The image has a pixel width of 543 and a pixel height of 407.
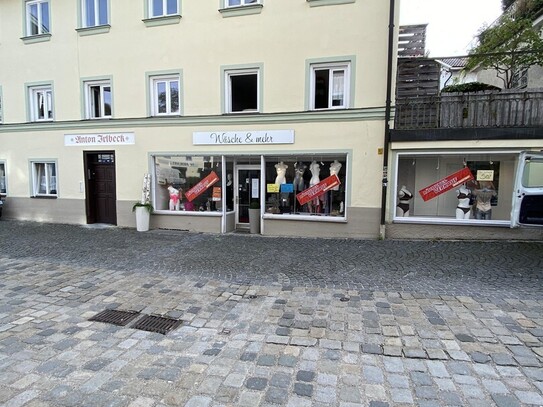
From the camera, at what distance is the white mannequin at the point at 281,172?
31.5 ft

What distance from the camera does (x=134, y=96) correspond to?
1037cm

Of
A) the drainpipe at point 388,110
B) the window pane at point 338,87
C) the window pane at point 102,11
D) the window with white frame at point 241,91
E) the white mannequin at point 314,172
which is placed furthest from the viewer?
the window pane at point 102,11

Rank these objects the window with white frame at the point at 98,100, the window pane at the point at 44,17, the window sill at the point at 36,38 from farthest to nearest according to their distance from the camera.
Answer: the window pane at the point at 44,17, the window sill at the point at 36,38, the window with white frame at the point at 98,100

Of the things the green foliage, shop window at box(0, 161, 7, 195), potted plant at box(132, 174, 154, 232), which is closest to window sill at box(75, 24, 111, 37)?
potted plant at box(132, 174, 154, 232)

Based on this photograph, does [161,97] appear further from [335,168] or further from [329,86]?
[335,168]

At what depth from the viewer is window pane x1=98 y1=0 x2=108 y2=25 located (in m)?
10.6

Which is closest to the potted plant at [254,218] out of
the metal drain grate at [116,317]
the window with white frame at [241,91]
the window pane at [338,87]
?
the window with white frame at [241,91]

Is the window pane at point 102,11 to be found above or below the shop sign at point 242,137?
above

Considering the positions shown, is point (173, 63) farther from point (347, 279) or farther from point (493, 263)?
point (493, 263)

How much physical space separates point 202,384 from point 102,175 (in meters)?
10.1

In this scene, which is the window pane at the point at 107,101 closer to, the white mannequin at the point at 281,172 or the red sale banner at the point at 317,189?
the white mannequin at the point at 281,172

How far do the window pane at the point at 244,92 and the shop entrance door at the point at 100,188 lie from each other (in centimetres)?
464

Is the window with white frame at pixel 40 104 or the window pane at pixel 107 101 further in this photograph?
the window with white frame at pixel 40 104

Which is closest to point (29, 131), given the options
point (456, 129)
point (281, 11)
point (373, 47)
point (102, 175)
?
point (102, 175)
